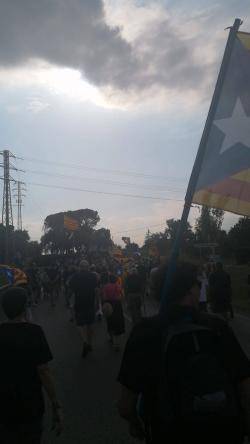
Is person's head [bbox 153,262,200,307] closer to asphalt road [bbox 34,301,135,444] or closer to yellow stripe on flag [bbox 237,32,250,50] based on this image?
yellow stripe on flag [bbox 237,32,250,50]

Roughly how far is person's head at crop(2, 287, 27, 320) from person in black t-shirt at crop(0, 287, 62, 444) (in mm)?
79

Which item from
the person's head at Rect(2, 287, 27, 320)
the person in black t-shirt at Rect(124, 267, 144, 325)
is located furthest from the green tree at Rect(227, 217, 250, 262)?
the person's head at Rect(2, 287, 27, 320)

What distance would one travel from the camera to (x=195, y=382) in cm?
228

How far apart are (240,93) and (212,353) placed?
2.55 meters

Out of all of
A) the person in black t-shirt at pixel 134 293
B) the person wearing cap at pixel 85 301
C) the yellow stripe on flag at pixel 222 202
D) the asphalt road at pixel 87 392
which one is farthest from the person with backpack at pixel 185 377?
the person in black t-shirt at pixel 134 293

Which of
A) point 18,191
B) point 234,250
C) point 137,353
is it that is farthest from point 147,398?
point 18,191

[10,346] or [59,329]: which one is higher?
[10,346]

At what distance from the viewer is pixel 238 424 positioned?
90.3 inches

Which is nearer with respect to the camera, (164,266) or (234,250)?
(164,266)

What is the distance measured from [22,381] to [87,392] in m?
3.34

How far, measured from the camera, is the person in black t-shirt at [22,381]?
11.3 feet

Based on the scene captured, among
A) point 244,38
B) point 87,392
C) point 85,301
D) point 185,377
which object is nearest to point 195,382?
point 185,377

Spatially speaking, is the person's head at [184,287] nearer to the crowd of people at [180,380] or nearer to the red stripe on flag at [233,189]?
the crowd of people at [180,380]

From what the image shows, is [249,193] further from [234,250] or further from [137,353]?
[234,250]
